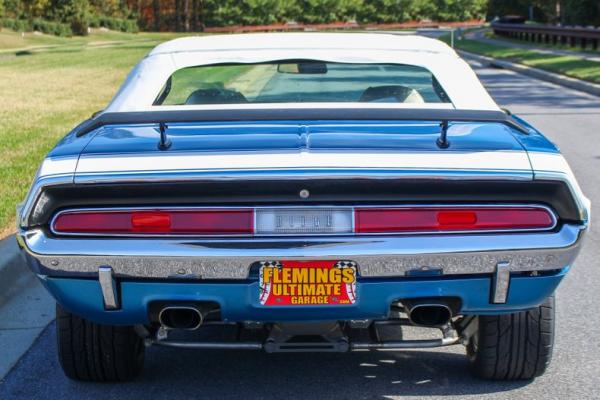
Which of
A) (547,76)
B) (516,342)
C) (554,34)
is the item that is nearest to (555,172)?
(516,342)

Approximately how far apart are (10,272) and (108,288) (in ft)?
8.82

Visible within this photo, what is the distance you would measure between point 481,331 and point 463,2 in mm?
100484

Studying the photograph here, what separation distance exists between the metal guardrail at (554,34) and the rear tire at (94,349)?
101 ft

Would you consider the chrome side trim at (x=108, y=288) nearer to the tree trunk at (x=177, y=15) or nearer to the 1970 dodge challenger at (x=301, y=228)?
the 1970 dodge challenger at (x=301, y=228)

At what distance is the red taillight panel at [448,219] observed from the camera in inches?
151

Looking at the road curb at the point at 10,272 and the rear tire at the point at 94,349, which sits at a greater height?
the rear tire at the point at 94,349

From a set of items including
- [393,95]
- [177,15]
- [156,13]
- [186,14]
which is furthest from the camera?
[156,13]

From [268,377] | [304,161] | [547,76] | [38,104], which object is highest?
[304,161]

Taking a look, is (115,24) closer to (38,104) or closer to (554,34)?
(554,34)

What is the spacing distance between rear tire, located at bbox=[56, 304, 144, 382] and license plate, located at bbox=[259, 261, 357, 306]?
842mm

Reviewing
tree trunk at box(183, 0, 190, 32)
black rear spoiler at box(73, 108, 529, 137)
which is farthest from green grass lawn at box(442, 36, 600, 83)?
tree trunk at box(183, 0, 190, 32)

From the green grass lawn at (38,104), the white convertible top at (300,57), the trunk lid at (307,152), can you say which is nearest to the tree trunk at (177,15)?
the green grass lawn at (38,104)

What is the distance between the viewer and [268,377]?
4668mm

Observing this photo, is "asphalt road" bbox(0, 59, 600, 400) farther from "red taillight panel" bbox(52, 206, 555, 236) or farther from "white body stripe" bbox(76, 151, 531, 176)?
"white body stripe" bbox(76, 151, 531, 176)
